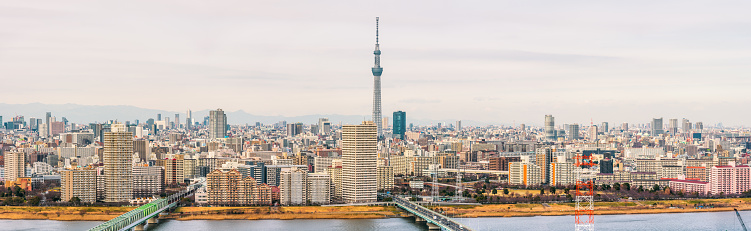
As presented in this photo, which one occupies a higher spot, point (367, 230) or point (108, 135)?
point (108, 135)

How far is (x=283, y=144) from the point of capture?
74250 millimetres

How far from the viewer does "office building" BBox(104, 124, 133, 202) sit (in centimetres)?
3344

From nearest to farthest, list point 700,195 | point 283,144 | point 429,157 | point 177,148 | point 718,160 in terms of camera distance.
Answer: point 700,195 → point 718,160 → point 429,157 → point 177,148 → point 283,144

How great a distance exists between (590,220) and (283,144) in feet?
157

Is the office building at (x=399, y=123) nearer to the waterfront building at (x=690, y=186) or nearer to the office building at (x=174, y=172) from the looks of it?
the office building at (x=174, y=172)

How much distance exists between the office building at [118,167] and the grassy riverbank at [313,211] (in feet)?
7.30

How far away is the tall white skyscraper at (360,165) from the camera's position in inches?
1297

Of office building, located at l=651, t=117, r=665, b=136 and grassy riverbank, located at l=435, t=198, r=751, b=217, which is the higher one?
office building, located at l=651, t=117, r=665, b=136

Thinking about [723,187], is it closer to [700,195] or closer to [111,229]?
[700,195]

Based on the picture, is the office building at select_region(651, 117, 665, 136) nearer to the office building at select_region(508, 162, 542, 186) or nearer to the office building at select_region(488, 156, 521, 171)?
the office building at select_region(488, 156, 521, 171)

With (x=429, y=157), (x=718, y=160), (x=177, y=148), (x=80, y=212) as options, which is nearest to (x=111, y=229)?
(x=80, y=212)

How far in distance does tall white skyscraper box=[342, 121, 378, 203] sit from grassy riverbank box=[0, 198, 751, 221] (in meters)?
1.30

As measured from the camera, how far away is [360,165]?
32.9 metres

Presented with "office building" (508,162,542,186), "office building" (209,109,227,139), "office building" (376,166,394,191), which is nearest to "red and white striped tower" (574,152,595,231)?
"office building" (508,162,542,186)
